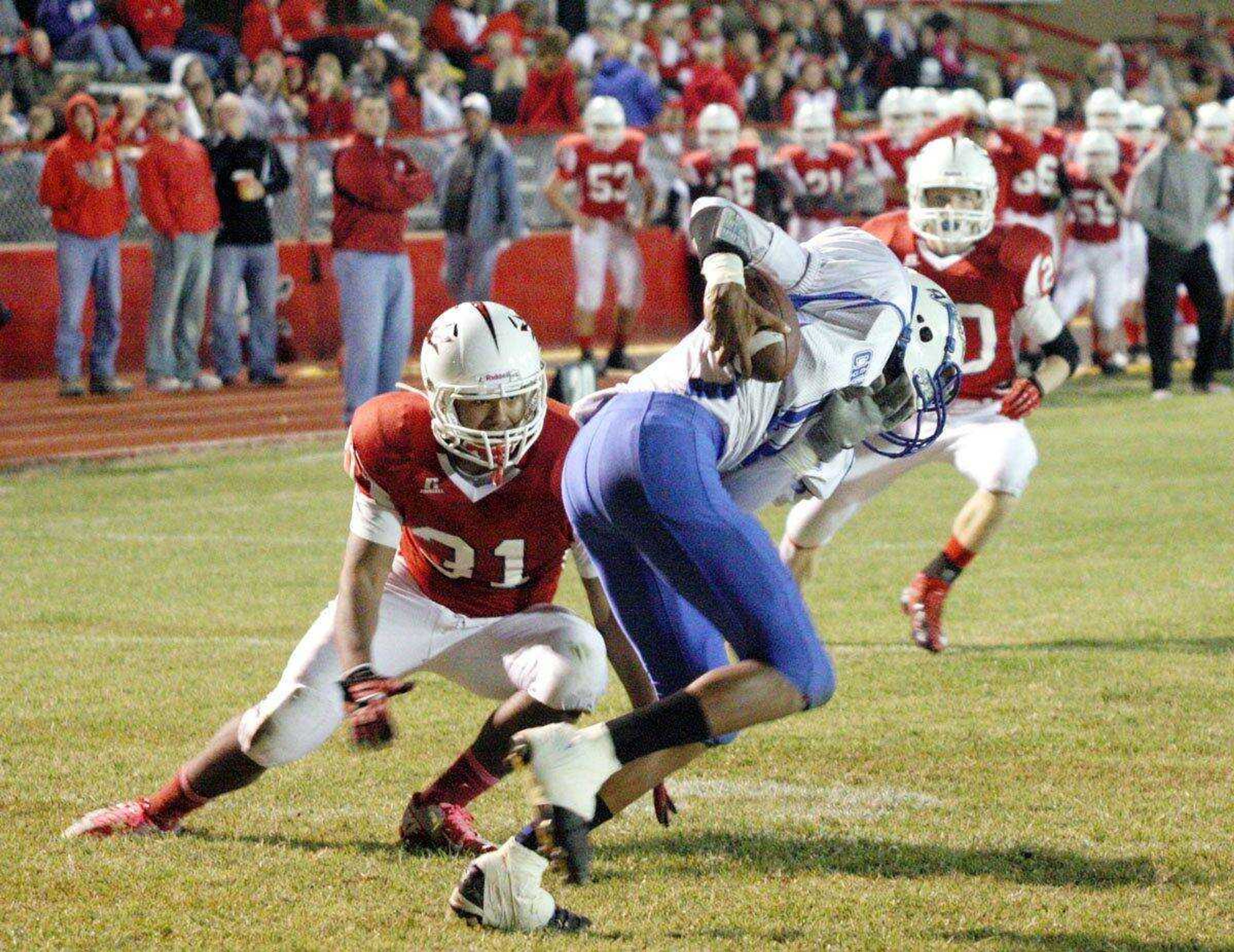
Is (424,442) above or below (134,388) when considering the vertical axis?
above

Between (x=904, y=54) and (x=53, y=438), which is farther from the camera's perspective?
(x=904, y=54)

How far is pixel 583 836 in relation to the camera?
344 centimetres

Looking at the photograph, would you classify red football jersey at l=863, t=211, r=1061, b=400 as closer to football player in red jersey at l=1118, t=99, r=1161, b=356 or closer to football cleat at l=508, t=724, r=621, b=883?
football cleat at l=508, t=724, r=621, b=883

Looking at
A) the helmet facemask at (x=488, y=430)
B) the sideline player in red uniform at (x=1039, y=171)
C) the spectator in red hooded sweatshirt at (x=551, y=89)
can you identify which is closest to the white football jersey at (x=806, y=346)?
the helmet facemask at (x=488, y=430)

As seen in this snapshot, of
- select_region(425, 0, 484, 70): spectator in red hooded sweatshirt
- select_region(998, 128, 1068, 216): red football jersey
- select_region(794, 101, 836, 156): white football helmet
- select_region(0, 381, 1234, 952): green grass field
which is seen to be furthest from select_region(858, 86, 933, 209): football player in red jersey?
select_region(0, 381, 1234, 952): green grass field

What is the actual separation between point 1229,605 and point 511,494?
11.2 feet

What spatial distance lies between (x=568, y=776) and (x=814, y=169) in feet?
38.3

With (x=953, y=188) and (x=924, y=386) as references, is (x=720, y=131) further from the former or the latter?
(x=924, y=386)

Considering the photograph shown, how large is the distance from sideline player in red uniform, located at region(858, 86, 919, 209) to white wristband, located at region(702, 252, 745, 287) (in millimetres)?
11001

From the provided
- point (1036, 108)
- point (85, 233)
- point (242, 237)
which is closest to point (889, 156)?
point (1036, 108)

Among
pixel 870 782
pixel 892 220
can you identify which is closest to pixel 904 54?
pixel 892 220

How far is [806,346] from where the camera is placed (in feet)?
12.2

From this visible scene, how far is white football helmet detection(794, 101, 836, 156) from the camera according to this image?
14.5 metres

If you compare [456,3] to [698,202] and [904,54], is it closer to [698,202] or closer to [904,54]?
[904,54]
